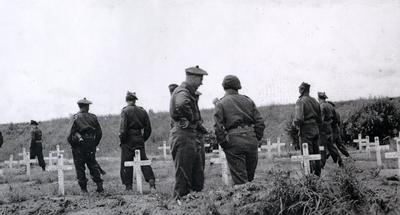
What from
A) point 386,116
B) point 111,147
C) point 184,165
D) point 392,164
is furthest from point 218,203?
point 111,147

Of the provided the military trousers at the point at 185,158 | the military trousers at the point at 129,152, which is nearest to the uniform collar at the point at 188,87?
the military trousers at the point at 185,158

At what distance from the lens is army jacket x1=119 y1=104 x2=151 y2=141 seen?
11.7 meters

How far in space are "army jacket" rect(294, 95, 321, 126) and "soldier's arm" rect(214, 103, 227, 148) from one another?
12.7 feet

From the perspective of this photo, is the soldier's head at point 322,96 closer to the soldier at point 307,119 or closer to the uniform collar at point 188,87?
the soldier at point 307,119

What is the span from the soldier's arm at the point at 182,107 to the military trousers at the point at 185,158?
22 cm

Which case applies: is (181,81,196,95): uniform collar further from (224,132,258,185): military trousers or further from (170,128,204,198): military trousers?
(224,132,258,185): military trousers

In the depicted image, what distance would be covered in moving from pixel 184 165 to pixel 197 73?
1394 mm

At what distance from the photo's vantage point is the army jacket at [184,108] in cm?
787

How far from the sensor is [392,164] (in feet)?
48.8

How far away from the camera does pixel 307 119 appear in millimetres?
11680

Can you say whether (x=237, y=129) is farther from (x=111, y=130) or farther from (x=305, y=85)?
(x=111, y=130)

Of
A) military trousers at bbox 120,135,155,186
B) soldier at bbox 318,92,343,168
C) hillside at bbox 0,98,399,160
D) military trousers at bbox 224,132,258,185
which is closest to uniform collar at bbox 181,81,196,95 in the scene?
military trousers at bbox 224,132,258,185

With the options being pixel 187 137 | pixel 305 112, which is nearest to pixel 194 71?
pixel 187 137

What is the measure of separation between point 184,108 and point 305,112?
15.0 ft
